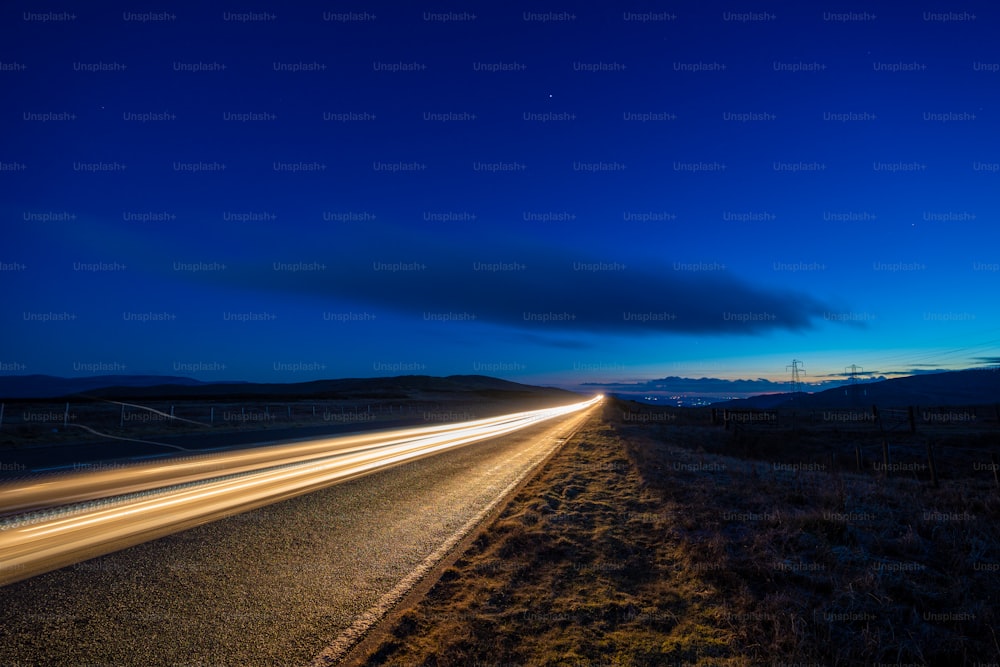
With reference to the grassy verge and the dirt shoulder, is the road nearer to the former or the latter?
the dirt shoulder

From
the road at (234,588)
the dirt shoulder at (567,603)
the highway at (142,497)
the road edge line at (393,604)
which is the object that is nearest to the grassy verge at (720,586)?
the dirt shoulder at (567,603)

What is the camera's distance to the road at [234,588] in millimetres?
3969

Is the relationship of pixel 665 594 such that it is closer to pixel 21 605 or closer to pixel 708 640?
pixel 708 640

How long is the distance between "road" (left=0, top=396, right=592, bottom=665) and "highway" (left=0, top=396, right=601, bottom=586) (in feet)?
1.02

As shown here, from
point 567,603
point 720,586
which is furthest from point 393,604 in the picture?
point 720,586

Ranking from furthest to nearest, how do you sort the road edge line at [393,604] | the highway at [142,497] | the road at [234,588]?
1. the highway at [142,497]
2. the road at [234,588]
3. the road edge line at [393,604]

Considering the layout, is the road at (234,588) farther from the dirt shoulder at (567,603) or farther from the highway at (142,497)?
the dirt shoulder at (567,603)

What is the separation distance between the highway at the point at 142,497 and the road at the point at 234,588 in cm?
31

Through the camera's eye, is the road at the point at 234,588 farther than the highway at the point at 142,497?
No

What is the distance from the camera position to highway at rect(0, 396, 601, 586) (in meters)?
6.47

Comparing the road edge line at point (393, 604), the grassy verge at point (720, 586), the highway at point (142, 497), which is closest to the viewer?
the road edge line at point (393, 604)

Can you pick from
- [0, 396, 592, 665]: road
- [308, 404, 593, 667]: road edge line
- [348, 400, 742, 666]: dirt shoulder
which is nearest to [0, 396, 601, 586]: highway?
[0, 396, 592, 665]: road

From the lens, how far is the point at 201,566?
578 centimetres

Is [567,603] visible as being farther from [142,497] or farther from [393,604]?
[142,497]
